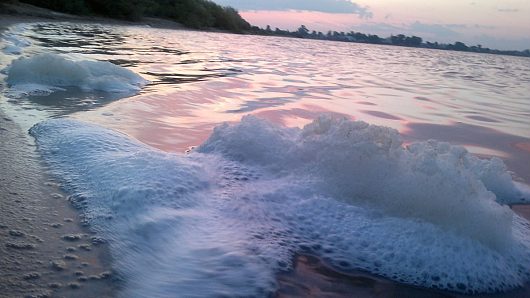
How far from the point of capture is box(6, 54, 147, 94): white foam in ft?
18.6

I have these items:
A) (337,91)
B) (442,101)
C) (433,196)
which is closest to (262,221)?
(433,196)

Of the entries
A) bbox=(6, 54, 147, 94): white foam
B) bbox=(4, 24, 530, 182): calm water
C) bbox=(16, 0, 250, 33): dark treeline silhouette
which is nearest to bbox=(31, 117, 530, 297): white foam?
bbox=(4, 24, 530, 182): calm water

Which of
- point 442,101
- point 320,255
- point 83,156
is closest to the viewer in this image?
point 320,255

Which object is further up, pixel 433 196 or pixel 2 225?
pixel 433 196

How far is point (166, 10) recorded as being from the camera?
5238 cm

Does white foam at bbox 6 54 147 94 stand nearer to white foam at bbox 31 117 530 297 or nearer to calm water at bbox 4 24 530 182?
calm water at bbox 4 24 530 182

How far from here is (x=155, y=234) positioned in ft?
7.07

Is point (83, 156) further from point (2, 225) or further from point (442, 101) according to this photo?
point (442, 101)

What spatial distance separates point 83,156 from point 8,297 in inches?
68.1

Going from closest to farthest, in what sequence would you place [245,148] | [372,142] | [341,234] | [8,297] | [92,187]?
1. [8,297]
2. [341,234]
3. [92,187]
4. [372,142]
5. [245,148]

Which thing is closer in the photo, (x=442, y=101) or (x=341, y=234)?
(x=341, y=234)

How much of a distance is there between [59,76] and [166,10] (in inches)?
1952

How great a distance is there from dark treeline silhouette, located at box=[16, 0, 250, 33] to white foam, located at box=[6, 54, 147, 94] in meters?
31.2

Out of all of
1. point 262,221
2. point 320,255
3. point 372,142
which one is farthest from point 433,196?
point 262,221
